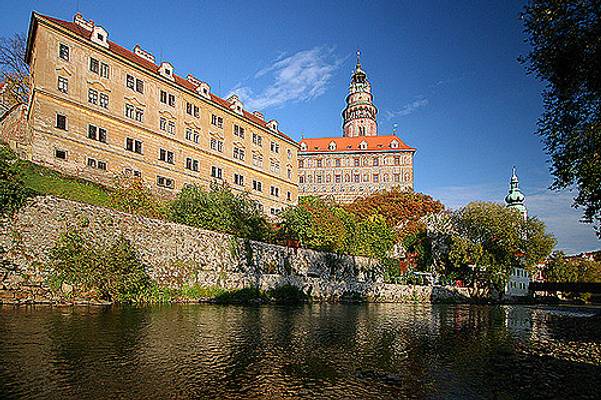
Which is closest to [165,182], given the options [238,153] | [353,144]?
[238,153]

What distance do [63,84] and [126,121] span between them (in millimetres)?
6218

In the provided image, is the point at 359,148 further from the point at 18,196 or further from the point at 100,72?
the point at 18,196

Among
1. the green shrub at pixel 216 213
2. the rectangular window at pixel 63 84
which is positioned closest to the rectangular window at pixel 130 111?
the rectangular window at pixel 63 84

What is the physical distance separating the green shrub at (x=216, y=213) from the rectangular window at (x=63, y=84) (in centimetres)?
1405

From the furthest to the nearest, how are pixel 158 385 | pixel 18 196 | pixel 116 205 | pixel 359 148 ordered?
pixel 359 148 → pixel 116 205 → pixel 18 196 → pixel 158 385

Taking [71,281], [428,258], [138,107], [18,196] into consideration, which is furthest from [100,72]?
[428,258]

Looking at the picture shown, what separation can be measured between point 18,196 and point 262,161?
38506 millimetres

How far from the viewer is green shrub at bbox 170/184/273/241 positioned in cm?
2745

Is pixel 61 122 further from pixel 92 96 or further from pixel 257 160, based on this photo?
pixel 257 160

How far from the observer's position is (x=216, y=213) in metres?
28.4

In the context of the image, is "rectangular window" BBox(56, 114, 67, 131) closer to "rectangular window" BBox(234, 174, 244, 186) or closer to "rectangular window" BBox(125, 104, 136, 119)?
"rectangular window" BBox(125, 104, 136, 119)

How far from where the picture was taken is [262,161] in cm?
5447

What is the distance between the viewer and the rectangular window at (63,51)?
3244 centimetres

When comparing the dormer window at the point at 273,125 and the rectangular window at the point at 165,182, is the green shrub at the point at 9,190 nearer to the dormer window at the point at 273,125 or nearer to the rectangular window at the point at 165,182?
the rectangular window at the point at 165,182
